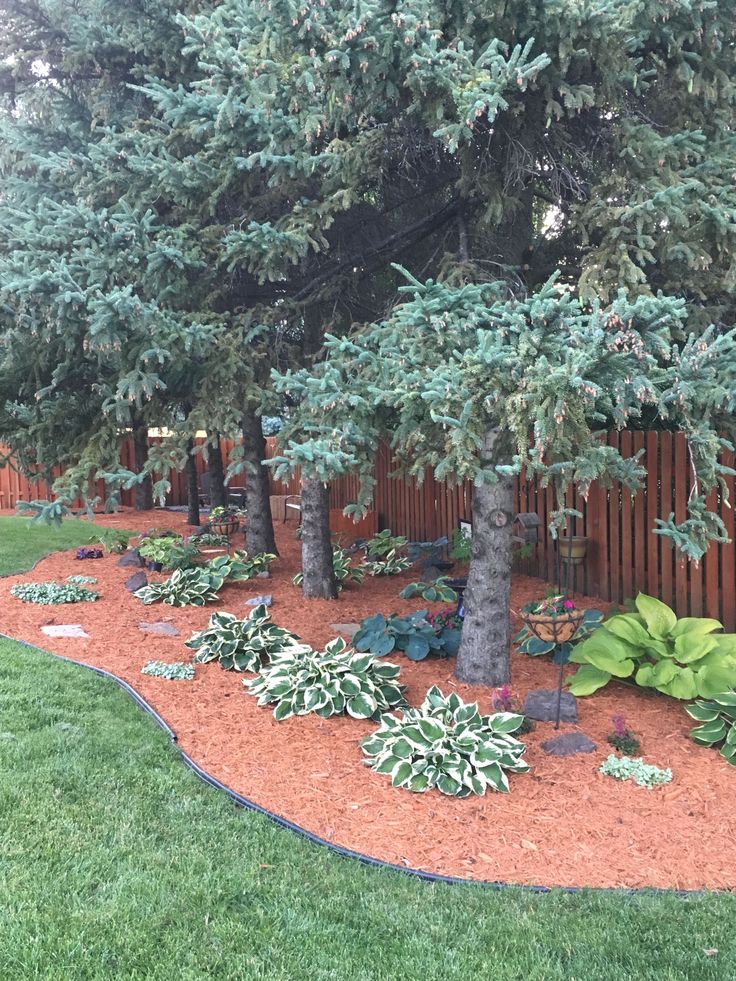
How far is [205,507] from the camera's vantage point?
621 inches

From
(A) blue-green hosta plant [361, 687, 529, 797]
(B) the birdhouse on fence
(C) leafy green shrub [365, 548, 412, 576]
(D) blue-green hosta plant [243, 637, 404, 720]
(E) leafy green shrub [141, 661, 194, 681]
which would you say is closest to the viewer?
(A) blue-green hosta plant [361, 687, 529, 797]

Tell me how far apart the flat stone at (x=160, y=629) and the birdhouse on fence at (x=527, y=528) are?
10.6 ft

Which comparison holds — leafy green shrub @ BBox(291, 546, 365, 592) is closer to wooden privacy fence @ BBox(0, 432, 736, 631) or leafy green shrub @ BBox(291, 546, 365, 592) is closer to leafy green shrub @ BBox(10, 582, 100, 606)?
wooden privacy fence @ BBox(0, 432, 736, 631)

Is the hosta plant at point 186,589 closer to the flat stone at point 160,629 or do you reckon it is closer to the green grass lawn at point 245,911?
the flat stone at point 160,629

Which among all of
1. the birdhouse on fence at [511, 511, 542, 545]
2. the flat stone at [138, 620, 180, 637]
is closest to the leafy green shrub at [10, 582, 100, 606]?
the flat stone at [138, 620, 180, 637]

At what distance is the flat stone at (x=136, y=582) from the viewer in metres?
7.35

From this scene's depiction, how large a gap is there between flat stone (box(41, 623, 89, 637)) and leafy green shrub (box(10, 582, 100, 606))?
2.61 ft

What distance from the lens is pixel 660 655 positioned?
4.47 meters

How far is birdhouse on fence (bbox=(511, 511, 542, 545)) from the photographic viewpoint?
289 inches

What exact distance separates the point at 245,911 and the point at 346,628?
3647mm

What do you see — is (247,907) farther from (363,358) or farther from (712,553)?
(712,553)

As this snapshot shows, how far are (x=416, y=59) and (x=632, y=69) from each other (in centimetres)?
131

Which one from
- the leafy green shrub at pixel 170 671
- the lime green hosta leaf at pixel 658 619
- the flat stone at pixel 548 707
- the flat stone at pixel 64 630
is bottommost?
the flat stone at pixel 548 707

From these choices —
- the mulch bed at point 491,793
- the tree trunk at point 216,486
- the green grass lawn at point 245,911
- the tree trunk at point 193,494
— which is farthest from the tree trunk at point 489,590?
the tree trunk at point 216,486
